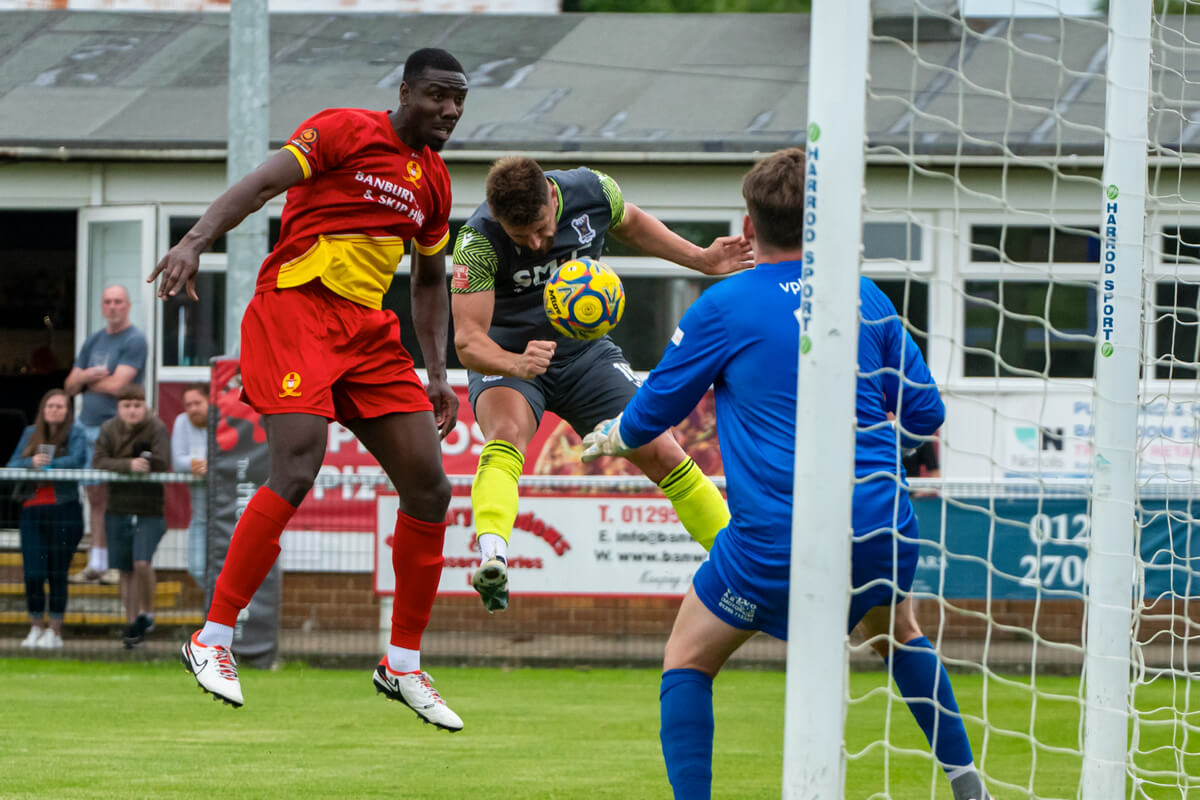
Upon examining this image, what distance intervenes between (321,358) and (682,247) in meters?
1.77

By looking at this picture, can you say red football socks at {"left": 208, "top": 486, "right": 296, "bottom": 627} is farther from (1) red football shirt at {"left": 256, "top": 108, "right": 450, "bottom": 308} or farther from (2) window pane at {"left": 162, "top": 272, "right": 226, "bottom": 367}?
(2) window pane at {"left": 162, "top": 272, "right": 226, "bottom": 367}

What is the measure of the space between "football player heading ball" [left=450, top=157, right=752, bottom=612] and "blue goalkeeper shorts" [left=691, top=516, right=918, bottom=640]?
4.87 feet

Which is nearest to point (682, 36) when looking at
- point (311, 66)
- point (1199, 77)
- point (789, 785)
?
point (311, 66)

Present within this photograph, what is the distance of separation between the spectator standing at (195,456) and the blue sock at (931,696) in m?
7.92

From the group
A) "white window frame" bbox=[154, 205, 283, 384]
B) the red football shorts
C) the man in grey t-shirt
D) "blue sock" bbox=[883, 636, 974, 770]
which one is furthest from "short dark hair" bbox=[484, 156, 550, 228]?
"white window frame" bbox=[154, 205, 283, 384]

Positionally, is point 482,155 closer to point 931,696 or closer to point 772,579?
point 931,696

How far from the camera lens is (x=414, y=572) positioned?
608 cm

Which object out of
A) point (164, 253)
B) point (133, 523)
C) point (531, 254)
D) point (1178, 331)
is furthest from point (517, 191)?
point (1178, 331)

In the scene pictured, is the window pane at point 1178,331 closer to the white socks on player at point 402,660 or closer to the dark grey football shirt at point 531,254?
the dark grey football shirt at point 531,254

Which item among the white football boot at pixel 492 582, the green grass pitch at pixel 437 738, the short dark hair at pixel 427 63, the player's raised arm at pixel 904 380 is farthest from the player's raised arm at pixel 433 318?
the player's raised arm at pixel 904 380

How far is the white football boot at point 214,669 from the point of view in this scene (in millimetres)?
5320

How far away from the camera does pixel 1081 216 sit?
13.6m

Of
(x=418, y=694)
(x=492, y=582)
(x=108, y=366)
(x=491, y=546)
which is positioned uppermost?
(x=108, y=366)

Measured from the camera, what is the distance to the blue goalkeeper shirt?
4598 millimetres
